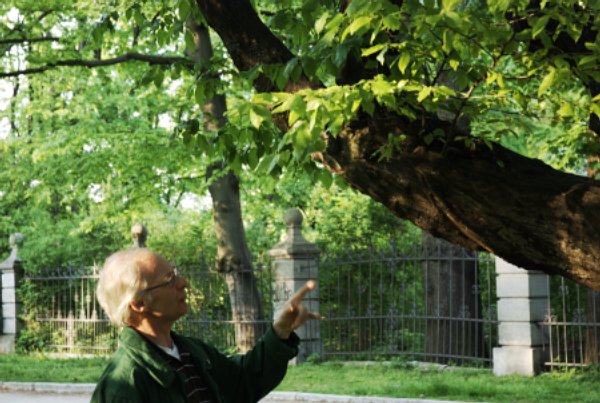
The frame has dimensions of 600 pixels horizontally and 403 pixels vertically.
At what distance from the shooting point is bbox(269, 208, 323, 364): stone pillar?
17.9 metres

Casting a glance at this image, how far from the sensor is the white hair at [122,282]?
3695mm

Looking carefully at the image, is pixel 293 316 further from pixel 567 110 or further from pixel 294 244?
pixel 294 244

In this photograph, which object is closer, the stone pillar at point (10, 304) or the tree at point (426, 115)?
the tree at point (426, 115)

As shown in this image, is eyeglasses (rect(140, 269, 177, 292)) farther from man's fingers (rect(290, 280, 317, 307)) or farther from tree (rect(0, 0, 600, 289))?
tree (rect(0, 0, 600, 289))

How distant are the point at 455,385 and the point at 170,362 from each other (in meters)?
10.1

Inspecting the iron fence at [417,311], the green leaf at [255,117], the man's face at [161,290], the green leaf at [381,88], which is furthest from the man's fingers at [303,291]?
the iron fence at [417,311]

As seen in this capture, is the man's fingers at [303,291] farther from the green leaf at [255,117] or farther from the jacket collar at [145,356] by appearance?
the green leaf at [255,117]

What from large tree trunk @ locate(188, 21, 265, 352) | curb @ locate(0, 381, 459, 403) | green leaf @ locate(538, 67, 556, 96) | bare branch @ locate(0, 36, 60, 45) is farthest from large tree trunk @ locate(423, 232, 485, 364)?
green leaf @ locate(538, 67, 556, 96)

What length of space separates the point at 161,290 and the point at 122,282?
0.43ft

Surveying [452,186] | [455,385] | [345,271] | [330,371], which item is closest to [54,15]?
[345,271]

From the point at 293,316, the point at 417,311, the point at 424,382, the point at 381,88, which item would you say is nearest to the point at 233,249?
the point at 417,311

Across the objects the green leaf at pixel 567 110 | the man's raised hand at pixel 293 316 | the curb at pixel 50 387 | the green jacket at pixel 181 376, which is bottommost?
the curb at pixel 50 387

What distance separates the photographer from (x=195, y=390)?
3783 millimetres

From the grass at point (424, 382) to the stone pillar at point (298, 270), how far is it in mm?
826
